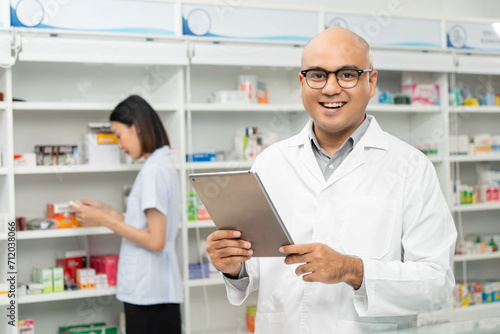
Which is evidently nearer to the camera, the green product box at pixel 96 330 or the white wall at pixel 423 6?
the green product box at pixel 96 330

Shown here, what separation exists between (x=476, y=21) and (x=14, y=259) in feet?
12.2

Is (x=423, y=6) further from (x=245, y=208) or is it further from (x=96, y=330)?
(x=245, y=208)

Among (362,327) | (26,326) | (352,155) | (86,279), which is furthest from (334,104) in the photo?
(26,326)

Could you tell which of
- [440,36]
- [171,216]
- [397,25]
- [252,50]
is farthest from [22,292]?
[440,36]

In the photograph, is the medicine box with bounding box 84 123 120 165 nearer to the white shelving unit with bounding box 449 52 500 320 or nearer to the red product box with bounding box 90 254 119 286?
the red product box with bounding box 90 254 119 286

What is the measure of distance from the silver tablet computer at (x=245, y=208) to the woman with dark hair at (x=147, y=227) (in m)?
1.55

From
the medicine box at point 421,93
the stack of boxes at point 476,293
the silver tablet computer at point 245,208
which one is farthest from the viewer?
the stack of boxes at point 476,293

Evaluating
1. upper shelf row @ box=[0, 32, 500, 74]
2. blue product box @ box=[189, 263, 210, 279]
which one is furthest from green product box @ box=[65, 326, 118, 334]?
upper shelf row @ box=[0, 32, 500, 74]

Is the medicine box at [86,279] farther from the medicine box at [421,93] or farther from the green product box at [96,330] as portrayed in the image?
the medicine box at [421,93]

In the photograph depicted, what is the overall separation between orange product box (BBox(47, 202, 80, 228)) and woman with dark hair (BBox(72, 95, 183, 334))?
0.95 ft

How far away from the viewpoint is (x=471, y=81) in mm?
4898

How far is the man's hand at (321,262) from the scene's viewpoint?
137cm

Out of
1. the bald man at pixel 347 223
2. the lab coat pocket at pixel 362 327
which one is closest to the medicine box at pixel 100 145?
the bald man at pixel 347 223

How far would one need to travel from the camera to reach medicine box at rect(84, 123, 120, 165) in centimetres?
352
